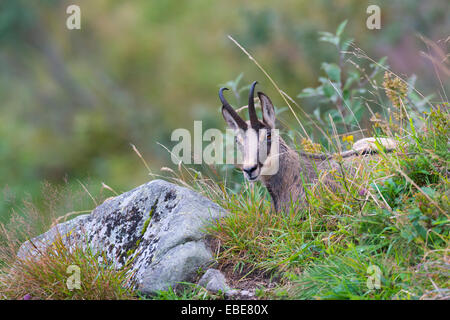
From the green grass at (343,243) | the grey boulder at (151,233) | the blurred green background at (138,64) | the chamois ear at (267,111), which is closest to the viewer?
the green grass at (343,243)

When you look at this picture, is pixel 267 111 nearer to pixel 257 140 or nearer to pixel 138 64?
pixel 257 140

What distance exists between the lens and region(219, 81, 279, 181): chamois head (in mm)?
5133

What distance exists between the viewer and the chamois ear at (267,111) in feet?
17.6

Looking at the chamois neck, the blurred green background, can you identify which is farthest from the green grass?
the blurred green background

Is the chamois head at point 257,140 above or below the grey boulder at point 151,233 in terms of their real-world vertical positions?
above

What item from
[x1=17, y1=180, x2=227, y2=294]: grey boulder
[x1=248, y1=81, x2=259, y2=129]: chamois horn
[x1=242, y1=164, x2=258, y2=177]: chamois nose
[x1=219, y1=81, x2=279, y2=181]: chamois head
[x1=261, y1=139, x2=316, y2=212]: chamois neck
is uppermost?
[x1=248, y1=81, x2=259, y2=129]: chamois horn

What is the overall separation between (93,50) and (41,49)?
1.60m

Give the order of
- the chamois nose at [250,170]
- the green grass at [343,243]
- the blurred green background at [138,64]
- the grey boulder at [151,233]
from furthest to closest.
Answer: the blurred green background at [138,64], the chamois nose at [250,170], the grey boulder at [151,233], the green grass at [343,243]

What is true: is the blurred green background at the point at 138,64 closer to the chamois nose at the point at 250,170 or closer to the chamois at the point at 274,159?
the chamois at the point at 274,159

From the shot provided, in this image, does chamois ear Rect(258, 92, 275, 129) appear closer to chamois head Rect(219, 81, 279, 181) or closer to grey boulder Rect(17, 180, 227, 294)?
chamois head Rect(219, 81, 279, 181)

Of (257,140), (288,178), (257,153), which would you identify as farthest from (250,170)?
(288,178)

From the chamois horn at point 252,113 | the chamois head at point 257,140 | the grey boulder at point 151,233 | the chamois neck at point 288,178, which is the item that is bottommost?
the grey boulder at point 151,233

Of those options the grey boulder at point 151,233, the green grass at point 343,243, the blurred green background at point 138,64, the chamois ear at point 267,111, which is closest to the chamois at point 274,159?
the chamois ear at point 267,111

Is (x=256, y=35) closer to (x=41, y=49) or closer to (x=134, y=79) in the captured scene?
(x=134, y=79)
